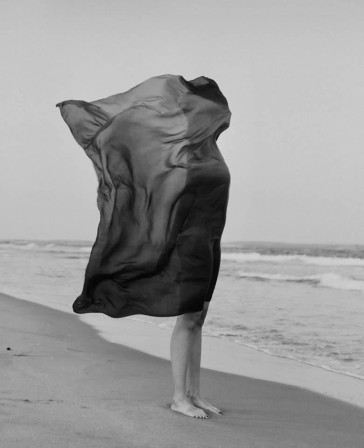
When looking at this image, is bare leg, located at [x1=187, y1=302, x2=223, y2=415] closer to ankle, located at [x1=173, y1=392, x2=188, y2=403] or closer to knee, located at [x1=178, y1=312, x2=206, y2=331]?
knee, located at [x1=178, y1=312, x2=206, y2=331]

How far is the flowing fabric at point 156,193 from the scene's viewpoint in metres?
3.61

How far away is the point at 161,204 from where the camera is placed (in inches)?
144

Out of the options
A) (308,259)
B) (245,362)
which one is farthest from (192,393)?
(308,259)

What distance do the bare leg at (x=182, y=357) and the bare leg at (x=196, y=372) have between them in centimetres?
4

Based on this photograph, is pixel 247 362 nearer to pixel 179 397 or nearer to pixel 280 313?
pixel 179 397

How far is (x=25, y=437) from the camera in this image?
111 inches

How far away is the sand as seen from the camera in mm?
2998

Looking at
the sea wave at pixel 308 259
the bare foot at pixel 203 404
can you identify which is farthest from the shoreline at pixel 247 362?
the sea wave at pixel 308 259

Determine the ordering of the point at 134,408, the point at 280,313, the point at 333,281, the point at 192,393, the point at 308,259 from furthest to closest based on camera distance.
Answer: the point at 308,259, the point at 333,281, the point at 280,313, the point at 192,393, the point at 134,408

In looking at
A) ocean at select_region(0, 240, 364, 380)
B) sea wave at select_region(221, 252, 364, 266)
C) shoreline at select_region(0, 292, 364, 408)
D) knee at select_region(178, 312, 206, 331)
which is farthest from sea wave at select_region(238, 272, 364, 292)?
knee at select_region(178, 312, 206, 331)

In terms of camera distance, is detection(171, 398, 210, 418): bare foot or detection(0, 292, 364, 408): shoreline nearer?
detection(171, 398, 210, 418): bare foot

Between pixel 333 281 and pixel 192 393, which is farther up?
pixel 192 393

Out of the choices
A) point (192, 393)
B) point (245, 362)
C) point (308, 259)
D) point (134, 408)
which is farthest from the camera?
point (308, 259)

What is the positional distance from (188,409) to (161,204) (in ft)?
3.44
